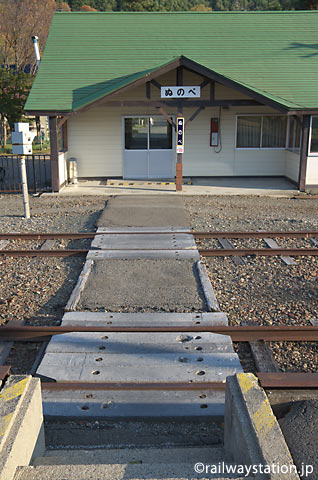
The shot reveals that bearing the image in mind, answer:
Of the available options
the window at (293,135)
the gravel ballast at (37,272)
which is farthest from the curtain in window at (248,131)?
the gravel ballast at (37,272)

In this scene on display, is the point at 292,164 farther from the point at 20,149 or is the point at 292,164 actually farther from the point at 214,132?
the point at 20,149

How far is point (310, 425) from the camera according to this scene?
3.72m

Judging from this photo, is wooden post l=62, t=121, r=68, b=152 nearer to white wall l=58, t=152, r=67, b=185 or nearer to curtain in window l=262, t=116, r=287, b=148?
white wall l=58, t=152, r=67, b=185

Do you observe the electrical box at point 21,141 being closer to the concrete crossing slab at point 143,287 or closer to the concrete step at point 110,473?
the concrete crossing slab at point 143,287

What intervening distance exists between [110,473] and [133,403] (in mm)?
1767

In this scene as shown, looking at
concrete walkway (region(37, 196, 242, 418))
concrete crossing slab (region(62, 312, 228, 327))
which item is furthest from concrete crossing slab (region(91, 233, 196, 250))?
→ concrete crossing slab (region(62, 312, 228, 327))

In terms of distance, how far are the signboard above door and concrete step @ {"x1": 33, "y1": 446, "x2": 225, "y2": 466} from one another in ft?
45.4

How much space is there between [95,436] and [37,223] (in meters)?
8.35

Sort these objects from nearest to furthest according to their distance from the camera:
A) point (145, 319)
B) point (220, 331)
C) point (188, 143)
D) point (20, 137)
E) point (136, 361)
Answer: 1. point (136, 361)
2. point (220, 331)
3. point (145, 319)
4. point (20, 137)
5. point (188, 143)

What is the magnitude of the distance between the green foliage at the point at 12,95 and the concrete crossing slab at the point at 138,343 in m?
23.9

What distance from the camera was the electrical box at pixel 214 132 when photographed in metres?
18.3

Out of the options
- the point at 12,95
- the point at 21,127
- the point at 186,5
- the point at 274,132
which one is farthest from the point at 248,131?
the point at 186,5

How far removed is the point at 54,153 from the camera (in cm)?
1578

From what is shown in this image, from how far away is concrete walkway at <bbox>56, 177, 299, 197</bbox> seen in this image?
53.0 feet
